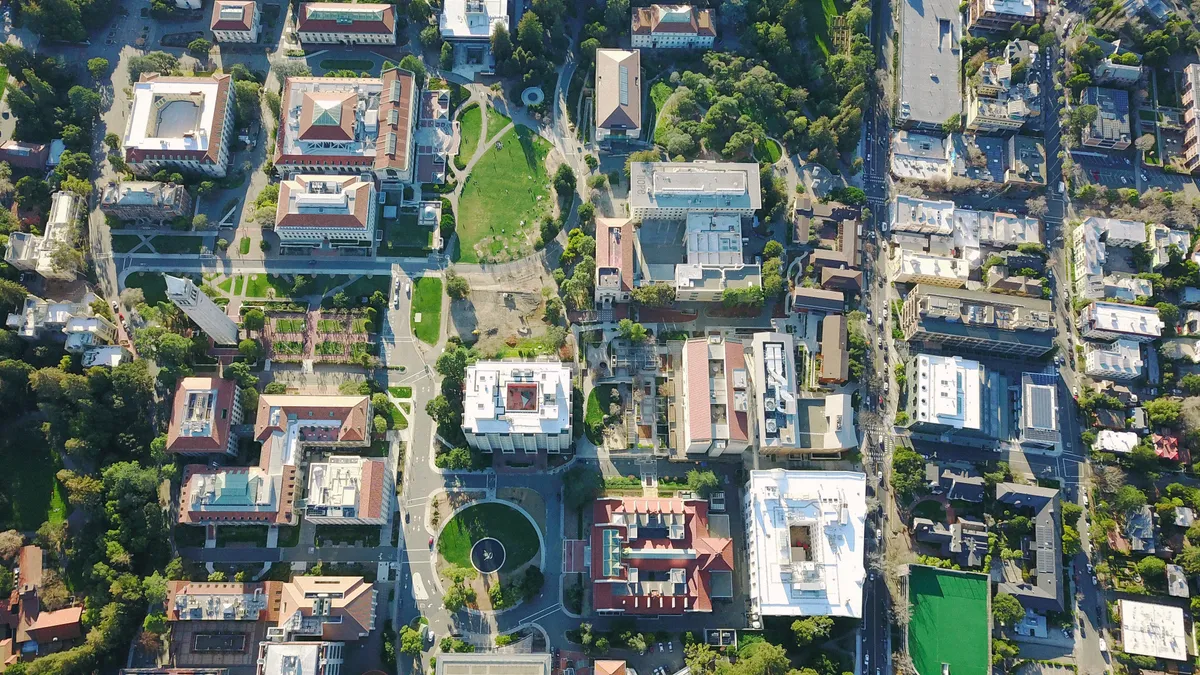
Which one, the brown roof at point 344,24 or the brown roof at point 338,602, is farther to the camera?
the brown roof at point 344,24

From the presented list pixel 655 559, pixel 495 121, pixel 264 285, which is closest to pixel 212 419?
pixel 264 285

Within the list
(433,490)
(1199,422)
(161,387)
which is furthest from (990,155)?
(161,387)

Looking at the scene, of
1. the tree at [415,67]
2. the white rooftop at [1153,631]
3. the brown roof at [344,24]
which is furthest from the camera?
the brown roof at [344,24]

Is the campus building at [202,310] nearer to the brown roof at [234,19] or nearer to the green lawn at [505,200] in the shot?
the green lawn at [505,200]

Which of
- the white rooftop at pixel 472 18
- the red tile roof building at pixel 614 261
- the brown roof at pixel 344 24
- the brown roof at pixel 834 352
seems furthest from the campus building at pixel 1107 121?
the brown roof at pixel 344 24

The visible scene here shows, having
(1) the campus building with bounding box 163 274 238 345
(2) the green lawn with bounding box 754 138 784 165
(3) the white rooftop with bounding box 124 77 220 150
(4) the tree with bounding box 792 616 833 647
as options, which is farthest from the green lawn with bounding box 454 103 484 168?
(4) the tree with bounding box 792 616 833 647
